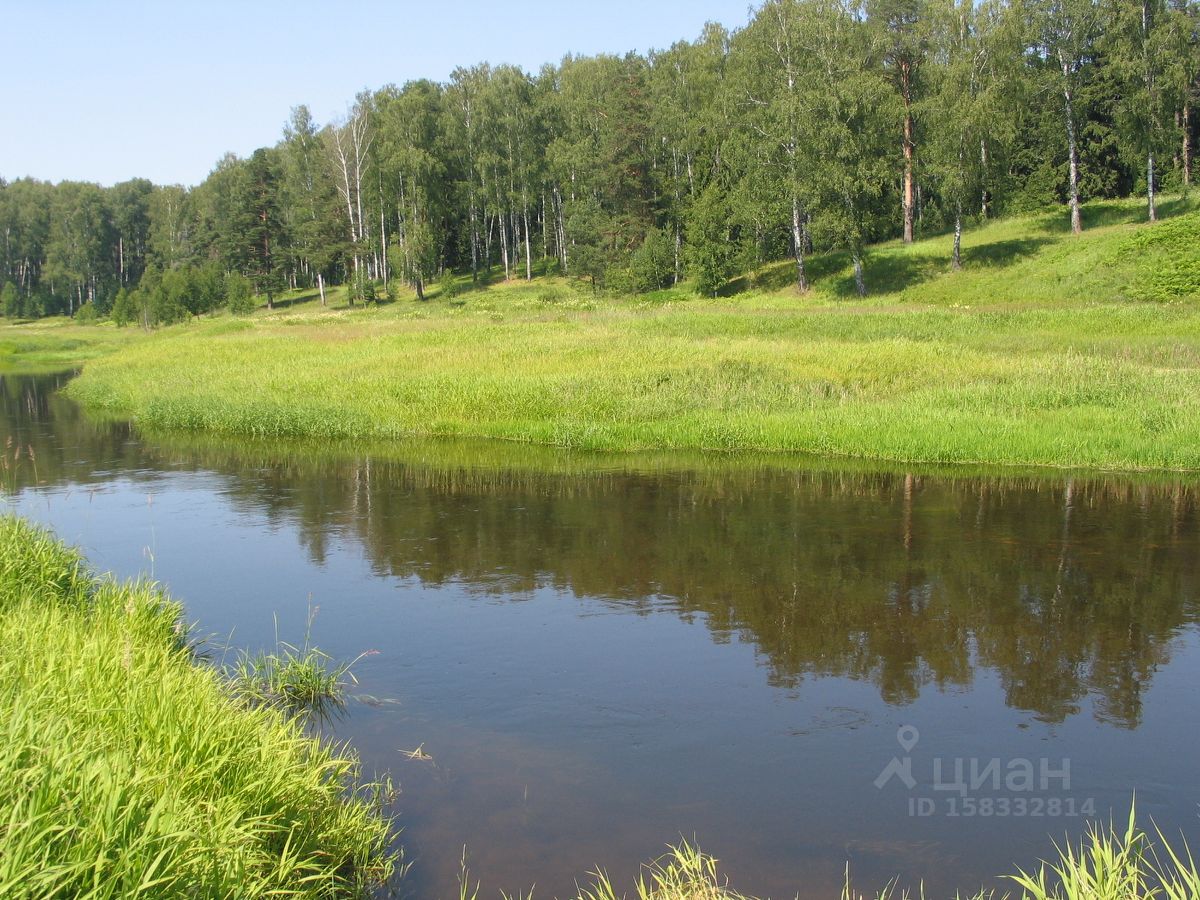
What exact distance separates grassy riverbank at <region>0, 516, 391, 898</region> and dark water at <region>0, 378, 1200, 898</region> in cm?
73

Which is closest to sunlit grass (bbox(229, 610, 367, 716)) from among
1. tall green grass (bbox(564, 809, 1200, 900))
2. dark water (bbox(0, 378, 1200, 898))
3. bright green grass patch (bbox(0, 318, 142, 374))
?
dark water (bbox(0, 378, 1200, 898))

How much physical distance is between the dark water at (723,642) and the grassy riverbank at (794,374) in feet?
5.37

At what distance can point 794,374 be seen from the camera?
72.0 feet

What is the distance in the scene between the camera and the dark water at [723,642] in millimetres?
6086

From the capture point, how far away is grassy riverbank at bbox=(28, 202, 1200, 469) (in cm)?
1802

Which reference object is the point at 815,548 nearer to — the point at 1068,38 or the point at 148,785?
the point at 148,785

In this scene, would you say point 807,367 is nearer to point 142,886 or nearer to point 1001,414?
point 1001,414

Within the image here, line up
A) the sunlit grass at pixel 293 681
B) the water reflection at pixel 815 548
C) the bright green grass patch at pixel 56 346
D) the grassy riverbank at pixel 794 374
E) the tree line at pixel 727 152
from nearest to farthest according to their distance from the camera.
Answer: the sunlit grass at pixel 293 681 < the water reflection at pixel 815 548 < the grassy riverbank at pixel 794 374 < the tree line at pixel 727 152 < the bright green grass patch at pixel 56 346

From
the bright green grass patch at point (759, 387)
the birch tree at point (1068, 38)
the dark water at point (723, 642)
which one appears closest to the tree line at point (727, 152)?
the birch tree at point (1068, 38)

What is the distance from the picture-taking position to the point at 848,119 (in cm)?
4038

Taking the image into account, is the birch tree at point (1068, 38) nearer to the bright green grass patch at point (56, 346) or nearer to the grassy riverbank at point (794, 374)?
the grassy riverbank at point (794, 374)

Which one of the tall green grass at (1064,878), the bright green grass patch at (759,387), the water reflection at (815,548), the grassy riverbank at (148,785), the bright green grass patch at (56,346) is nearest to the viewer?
the grassy riverbank at (148,785)

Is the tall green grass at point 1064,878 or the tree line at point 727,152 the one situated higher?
the tree line at point 727,152

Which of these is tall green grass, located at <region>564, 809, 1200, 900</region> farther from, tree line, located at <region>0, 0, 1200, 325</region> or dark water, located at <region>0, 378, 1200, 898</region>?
tree line, located at <region>0, 0, 1200, 325</region>
